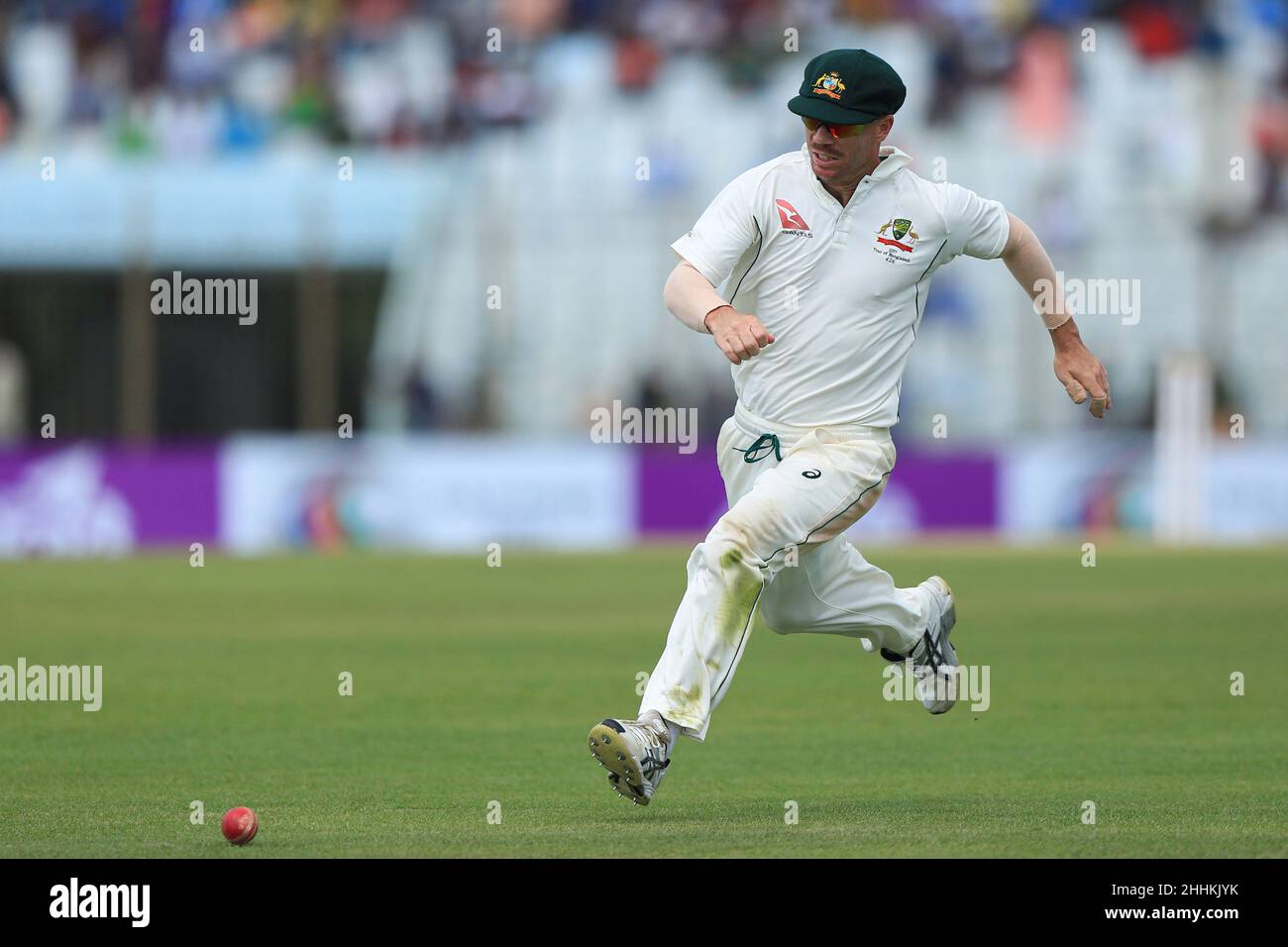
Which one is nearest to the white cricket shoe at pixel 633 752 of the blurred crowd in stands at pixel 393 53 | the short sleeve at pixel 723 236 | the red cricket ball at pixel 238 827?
the red cricket ball at pixel 238 827

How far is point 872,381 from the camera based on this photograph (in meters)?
8.23

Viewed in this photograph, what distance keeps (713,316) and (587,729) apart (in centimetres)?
378

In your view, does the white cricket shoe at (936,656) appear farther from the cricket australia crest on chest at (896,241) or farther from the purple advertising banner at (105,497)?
the purple advertising banner at (105,497)

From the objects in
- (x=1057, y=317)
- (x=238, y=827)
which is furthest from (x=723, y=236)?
(x=238, y=827)

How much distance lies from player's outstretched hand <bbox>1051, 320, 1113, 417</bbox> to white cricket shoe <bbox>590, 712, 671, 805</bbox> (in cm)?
230

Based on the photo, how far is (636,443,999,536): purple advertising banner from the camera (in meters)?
27.5

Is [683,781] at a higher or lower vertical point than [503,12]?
lower

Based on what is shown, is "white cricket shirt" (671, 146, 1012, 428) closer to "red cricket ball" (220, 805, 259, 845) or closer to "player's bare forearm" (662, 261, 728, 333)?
→ "player's bare forearm" (662, 261, 728, 333)

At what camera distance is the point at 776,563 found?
7.93 meters

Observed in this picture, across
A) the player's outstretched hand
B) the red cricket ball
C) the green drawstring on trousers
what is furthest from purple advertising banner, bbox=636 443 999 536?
the red cricket ball

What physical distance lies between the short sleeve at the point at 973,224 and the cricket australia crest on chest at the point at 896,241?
175 mm
